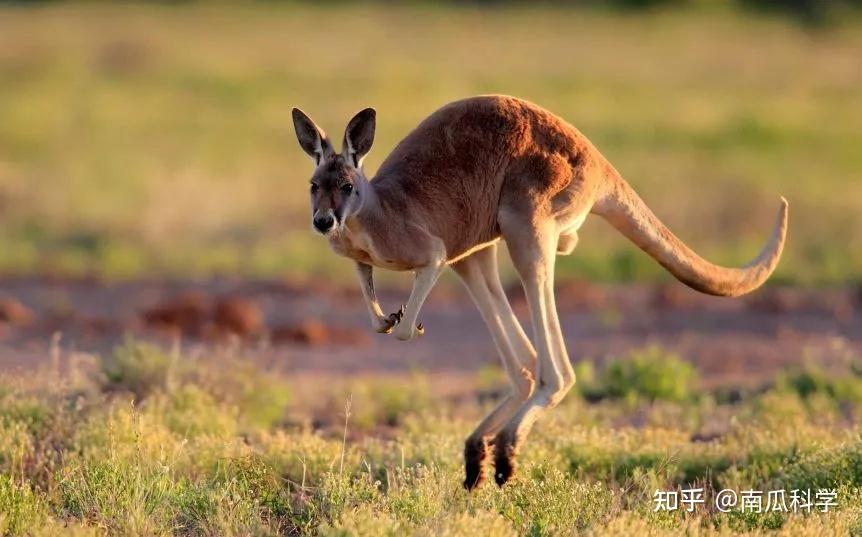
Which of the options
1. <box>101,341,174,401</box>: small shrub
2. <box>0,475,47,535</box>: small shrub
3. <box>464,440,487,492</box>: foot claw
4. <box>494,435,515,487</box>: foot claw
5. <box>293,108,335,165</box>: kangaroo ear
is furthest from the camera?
<box>101,341,174,401</box>: small shrub

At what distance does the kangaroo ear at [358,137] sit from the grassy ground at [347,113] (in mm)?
10569

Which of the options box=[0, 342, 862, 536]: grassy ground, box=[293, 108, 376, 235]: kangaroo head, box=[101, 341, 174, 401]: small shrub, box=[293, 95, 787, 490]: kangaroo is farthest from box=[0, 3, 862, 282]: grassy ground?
box=[293, 108, 376, 235]: kangaroo head

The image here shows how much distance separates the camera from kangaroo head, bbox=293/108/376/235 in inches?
256

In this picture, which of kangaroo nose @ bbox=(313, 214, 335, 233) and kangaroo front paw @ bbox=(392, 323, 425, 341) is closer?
kangaroo nose @ bbox=(313, 214, 335, 233)

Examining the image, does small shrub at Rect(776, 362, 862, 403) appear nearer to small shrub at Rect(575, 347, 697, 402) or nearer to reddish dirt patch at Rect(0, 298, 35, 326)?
small shrub at Rect(575, 347, 697, 402)

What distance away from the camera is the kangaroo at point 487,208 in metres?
6.92

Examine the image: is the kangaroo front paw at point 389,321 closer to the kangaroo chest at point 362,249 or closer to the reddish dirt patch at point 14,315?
the kangaroo chest at point 362,249

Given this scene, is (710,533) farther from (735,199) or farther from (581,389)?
(735,199)

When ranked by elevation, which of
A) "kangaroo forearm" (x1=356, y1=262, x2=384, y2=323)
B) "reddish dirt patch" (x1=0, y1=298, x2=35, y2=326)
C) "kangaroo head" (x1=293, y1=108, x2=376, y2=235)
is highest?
"kangaroo head" (x1=293, y1=108, x2=376, y2=235)

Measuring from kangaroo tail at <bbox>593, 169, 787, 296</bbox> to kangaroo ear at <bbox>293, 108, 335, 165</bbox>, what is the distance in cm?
159

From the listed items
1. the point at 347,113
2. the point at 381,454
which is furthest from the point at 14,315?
the point at 347,113

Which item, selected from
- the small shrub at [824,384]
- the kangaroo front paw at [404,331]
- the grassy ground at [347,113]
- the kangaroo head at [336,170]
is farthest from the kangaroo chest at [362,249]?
the grassy ground at [347,113]

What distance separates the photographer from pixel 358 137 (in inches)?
269

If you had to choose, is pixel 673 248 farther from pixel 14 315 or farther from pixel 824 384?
pixel 14 315
